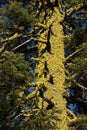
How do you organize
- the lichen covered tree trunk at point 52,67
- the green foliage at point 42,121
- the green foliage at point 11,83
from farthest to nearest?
the lichen covered tree trunk at point 52,67 < the green foliage at point 11,83 < the green foliage at point 42,121

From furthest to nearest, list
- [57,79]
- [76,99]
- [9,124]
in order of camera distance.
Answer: [76,99] < [57,79] < [9,124]

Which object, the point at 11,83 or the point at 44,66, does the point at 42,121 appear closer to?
the point at 11,83

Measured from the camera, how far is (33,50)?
1216cm

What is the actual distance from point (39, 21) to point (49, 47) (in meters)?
0.88

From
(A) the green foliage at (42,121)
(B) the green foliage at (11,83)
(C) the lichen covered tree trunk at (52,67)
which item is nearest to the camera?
(A) the green foliage at (42,121)

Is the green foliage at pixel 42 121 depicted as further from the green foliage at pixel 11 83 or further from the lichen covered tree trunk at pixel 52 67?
the green foliage at pixel 11 83

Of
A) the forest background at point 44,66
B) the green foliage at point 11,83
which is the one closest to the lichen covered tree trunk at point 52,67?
the forest background at point 44,66

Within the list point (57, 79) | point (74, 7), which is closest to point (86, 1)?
point (74, 7)

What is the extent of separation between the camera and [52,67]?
10.5 meters

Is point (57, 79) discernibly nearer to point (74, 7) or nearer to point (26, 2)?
point (74, 7)

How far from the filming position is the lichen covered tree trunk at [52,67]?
978 cm

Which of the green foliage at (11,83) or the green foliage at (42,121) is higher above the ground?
Answer: the green foliage at (11,83)

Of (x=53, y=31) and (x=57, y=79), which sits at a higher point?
(x=53, y=31)

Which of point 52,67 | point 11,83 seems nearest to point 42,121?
point 11,83
